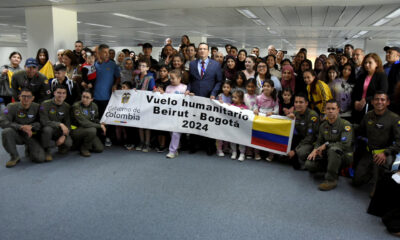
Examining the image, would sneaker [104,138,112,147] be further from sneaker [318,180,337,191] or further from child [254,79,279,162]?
sneaker [318,180,337,191]

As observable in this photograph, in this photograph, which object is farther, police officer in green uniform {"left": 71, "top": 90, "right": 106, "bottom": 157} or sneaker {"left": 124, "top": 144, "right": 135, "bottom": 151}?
sneaker {"left": 124, "top": 144, "right": 135, "bottom": 151}

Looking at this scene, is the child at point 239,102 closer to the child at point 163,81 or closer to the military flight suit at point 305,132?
the military flight suit at point 305,132

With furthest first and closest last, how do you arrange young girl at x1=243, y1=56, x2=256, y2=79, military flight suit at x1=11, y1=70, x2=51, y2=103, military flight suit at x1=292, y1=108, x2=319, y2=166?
young girl at x1=243, y1=56, x2=256, y2=79
military flight suit at x1=11, y1=70, x2=51, y2=103
military flight suit at x1=292, y1=108, x2=319, y2=166

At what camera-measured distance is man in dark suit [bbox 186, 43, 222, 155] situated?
15.0 feet

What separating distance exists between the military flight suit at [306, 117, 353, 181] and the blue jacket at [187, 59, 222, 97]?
169cm

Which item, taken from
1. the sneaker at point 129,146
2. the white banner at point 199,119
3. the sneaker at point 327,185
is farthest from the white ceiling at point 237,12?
the sneaker at point 327,185

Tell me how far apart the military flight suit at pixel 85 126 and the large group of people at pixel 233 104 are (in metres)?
0.02

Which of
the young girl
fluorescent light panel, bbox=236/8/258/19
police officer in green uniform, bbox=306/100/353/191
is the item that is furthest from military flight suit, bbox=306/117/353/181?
fluorescent light panel, bbox=236/8/258/19

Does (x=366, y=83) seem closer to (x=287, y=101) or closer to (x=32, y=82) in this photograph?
(x=287, y=101)

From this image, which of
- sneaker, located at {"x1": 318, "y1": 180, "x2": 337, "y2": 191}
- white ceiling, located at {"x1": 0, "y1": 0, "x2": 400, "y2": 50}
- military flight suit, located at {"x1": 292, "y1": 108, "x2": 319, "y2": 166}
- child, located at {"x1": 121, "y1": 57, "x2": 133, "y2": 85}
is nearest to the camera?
sneaker, located at {"x1": 318, "y1": 180, "x2": 337, "y2": 191}

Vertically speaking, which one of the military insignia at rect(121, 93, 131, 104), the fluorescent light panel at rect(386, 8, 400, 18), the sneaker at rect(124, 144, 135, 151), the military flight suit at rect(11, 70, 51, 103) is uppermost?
the fluorescent light panel at rect(386, 8, 400, 18)

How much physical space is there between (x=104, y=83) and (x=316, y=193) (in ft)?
11.8

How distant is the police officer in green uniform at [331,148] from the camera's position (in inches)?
137

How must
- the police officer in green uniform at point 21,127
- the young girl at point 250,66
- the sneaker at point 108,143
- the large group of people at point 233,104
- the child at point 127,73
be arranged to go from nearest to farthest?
the large group of people at point 233,104 < the police officer in green uniform at point 21,127 < the young girl at point 250,66 < the sneaker at point 108,143 < the child at point 127,73
